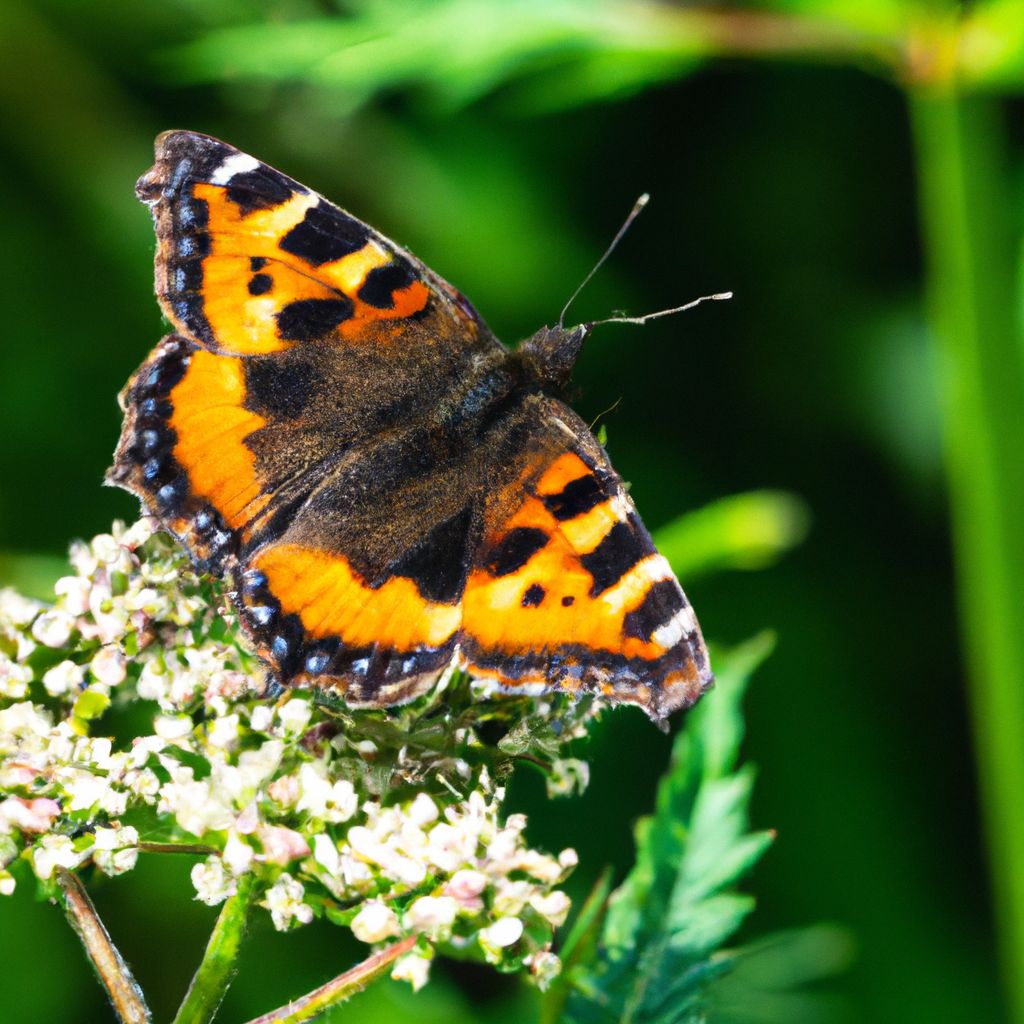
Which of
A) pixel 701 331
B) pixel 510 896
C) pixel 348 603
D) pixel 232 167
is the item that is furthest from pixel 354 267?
pixel 701 331

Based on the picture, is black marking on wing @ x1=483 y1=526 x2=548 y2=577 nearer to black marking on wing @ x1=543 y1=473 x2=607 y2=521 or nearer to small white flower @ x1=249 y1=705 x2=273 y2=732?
black marking on wing @ x1=543 y1=473 x2=607 y2=521

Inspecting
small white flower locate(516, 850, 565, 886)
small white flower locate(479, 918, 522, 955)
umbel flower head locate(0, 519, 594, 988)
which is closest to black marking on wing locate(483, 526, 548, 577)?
umbel flower head locate(0, 519, 594, 988)

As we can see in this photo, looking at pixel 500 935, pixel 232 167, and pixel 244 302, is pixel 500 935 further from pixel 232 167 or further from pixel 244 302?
pixel 232 167

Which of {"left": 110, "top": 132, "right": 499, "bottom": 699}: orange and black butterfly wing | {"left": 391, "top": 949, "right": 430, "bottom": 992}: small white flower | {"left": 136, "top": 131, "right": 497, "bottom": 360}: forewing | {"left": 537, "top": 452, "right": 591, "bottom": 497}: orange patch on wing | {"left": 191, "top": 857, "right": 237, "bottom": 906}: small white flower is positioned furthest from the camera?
{"left": 136, "top": 131, "right": 497, "bottom": 360}: forewing

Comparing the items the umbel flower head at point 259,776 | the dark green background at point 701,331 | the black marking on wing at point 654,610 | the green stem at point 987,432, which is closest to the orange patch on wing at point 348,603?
the umbel flower head at point 259,776

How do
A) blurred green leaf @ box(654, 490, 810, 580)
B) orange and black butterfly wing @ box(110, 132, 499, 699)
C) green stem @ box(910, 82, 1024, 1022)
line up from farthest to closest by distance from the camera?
green stem @ box(910, 82, 1024, 1022) < blurred green leaf @ box(654, 490, 810, 580) < orange and black butterfly wing @ box(110, 132, 499, 699)

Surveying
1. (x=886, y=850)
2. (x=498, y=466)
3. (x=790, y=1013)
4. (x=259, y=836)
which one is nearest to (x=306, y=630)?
(x=259, y=836)

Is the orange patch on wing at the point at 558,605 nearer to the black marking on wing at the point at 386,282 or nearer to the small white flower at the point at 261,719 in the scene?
the small white flower at the point at 261,719
